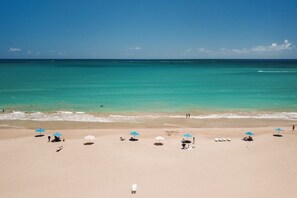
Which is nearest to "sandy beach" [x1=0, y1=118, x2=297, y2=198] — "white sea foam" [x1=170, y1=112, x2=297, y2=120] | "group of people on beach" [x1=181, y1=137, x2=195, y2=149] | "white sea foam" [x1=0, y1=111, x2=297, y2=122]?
"group of people on beach" [x1=181, y1=137, x2=195, y2=149]

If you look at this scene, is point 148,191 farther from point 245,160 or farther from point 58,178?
point 245,160

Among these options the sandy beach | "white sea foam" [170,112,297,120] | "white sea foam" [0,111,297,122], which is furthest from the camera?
"white sea foam" [170,112,297,120]

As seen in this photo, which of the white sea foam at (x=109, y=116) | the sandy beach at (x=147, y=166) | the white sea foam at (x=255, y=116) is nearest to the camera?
the sandy beach at (x=147, y=166)

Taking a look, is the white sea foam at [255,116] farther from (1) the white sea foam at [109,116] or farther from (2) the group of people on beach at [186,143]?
(2) the group of people on beach at [186,143]

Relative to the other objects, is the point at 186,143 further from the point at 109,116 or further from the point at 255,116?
the point at 255,116

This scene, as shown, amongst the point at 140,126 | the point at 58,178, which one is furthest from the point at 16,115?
the point at 58,178

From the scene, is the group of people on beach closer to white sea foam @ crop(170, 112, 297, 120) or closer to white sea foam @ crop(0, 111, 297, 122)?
white sea foam @ crop(0, 111, 297, 122)

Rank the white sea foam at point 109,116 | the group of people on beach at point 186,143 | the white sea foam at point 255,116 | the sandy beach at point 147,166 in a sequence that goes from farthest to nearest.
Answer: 1. the white sea foam at point 255,116
2. the white sea foam at point 109,116
3. the group of people on beach at point 186,143
4. the sandy beach at point 147,166

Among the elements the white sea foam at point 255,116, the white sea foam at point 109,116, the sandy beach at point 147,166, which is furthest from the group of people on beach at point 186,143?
the white sea foam at point 255,116
